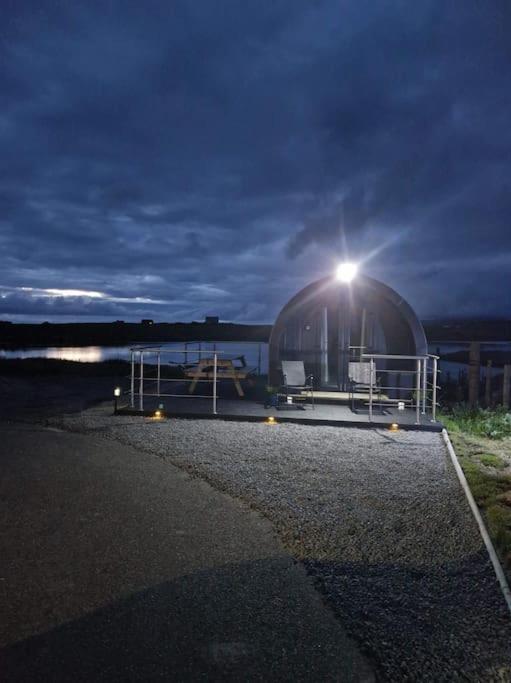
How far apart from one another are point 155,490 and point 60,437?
11.2 feet

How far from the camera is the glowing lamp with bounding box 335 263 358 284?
1226cm

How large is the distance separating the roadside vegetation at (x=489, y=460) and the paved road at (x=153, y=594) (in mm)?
1821

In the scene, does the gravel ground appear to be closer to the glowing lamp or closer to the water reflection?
the glowing lamp

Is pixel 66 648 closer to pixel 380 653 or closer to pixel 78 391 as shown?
pixel 380 653

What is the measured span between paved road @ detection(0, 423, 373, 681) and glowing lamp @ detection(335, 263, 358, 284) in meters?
8.02

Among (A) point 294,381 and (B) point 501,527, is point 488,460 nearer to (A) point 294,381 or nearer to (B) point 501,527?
(B) point 501,527

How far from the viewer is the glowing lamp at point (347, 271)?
12.3 m

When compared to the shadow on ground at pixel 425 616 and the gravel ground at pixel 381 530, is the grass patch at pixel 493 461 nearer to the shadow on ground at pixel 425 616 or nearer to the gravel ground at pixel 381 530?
the gravel ground at pixel 381 530

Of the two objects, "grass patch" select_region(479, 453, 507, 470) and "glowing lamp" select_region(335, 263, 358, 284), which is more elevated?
"glowing lamp" select_region(335, 263, 358, 284)

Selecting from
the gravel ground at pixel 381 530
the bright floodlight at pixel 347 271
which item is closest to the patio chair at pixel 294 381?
the bright floodlight at pixel 347 271

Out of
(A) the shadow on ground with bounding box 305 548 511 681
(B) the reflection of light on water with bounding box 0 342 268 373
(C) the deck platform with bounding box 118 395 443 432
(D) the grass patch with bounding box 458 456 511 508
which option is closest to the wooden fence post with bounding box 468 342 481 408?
(C) the deck platform with bounding box 118 395 443 432

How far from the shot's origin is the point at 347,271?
40.3ft

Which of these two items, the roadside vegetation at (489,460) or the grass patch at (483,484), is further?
the grass patch at (483,484)

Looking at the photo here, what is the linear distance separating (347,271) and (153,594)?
10.0m
